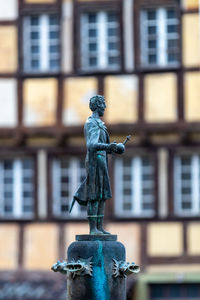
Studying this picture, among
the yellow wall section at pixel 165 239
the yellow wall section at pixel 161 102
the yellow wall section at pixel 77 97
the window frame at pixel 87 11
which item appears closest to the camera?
the yellow wall section at pixel 165 239

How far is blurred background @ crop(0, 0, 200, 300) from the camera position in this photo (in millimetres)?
23531

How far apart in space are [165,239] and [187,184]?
1128 millimetres

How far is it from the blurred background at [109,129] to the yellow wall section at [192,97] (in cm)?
2

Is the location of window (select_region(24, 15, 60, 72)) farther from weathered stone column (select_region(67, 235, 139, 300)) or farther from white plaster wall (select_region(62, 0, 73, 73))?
weathered stone column (select_region(67, 235, 139, 300))

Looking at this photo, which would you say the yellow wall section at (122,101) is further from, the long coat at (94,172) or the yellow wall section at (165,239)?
the long coat at (94,172)

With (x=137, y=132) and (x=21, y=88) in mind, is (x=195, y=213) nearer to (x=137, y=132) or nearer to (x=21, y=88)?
(x=137, y=132)

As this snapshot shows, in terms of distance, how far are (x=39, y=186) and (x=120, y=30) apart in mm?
3347

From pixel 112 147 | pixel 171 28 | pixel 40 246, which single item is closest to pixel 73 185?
pixel 40 246

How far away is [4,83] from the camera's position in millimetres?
24391

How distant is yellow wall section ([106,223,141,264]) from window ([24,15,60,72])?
132 inches

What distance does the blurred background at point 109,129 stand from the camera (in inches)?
926

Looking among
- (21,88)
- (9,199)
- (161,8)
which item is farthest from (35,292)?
(161,8)

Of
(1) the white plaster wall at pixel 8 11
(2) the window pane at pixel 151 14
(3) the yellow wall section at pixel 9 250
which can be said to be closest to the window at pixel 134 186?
(3) the yellow wall section at pixel 9 250

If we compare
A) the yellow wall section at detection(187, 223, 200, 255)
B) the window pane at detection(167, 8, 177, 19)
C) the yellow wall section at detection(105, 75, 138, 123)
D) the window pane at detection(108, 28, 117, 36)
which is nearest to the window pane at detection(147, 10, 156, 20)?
the window pane at detection(167, 8, 177, 19)
